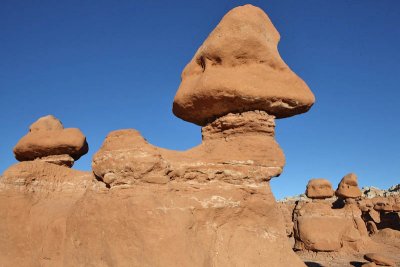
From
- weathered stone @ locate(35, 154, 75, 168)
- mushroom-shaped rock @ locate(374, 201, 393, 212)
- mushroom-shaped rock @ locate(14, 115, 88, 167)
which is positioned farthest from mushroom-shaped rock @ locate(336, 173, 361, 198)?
weathered stone @ locate(35, 154, 75, 168)

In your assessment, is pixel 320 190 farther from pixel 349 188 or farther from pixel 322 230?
pixel 349 188

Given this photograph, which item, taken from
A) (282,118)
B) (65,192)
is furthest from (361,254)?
(65,192)

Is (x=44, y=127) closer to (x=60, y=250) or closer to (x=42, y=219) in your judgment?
(x=42, y=219)

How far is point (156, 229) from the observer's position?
5.42 m

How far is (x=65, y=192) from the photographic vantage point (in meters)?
8.24

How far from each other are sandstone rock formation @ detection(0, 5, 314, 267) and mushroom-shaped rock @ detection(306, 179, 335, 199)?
541 inches

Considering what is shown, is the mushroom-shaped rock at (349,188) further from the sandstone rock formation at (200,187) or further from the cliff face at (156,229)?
the cliff face at (156,229)

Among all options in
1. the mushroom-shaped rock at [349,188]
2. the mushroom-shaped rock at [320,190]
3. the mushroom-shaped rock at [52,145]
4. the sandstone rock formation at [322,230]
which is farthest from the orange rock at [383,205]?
the mushroom-shaped rock at [52,145]

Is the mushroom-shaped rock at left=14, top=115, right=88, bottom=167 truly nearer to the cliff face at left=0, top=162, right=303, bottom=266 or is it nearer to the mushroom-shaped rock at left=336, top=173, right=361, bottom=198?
the cliff face at left=0, top=162, right=303, bottom=266

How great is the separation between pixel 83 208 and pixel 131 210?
3.46 feet

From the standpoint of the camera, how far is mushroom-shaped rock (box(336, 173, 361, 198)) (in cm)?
2275

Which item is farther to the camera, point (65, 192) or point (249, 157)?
point (65, 192)

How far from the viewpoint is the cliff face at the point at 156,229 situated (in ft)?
17.8

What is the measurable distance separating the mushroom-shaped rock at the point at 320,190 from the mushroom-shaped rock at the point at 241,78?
45.1 ft
